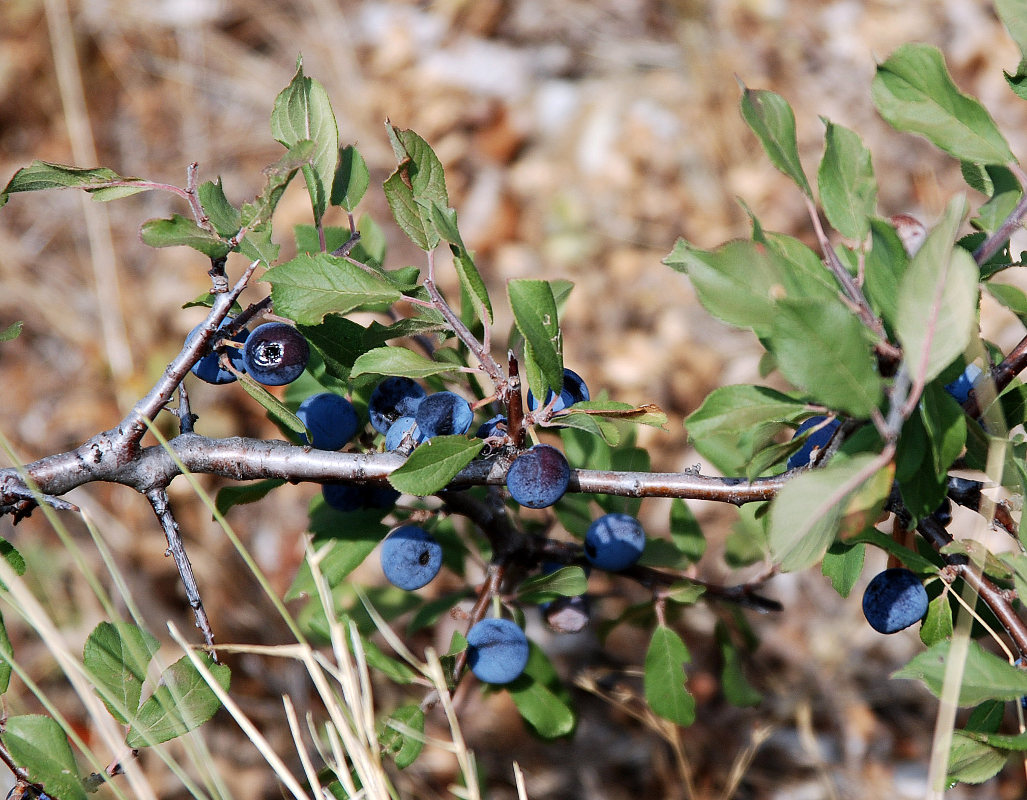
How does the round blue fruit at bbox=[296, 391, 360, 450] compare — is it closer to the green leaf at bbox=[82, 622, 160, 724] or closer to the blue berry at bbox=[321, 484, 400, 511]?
the blue berry at bbox=[321, 484, 400, 511]

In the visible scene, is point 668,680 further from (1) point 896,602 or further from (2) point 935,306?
(2) point 935,306

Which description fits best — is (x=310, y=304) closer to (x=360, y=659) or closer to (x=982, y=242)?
(x=360, y=659)

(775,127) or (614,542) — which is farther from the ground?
(775,127)

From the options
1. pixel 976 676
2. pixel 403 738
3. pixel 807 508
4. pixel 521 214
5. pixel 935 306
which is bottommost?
pixel 521 214

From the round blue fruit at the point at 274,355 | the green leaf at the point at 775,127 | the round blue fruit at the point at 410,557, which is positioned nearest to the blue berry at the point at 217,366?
the round blue fruit at the point at 274,355

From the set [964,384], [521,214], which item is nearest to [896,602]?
[964,384]

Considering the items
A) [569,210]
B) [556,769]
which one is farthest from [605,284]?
[556,769]

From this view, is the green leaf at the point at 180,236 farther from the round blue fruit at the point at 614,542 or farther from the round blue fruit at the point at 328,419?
the round blue fruit at the point at 614,542
